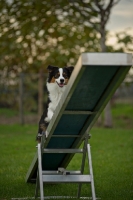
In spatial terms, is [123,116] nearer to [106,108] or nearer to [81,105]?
[106,108]

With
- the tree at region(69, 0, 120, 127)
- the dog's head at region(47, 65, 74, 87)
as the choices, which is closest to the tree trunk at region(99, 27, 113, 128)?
the tree at region(69, 0, 120, 127)

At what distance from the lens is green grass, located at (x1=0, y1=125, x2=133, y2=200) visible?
6.61 metres

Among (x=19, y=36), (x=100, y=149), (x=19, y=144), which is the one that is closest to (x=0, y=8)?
(x=19, y=36)

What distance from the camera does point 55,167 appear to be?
665cm

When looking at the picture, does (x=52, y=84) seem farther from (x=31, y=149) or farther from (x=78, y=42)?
(x=78, y=42)

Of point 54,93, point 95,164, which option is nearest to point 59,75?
point 54,93

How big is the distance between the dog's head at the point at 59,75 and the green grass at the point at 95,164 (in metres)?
1.43

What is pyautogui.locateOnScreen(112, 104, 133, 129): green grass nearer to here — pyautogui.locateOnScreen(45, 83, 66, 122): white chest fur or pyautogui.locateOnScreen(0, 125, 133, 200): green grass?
pyautogui.locateOnScreen(0, 125, 133, 200): green grass

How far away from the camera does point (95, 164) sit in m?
9.17

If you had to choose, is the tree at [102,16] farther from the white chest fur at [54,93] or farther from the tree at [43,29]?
the white chest fur at [54,93]

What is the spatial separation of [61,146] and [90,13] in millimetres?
12372

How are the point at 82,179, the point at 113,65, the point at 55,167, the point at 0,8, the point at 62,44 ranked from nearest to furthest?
the point at 113,65 < the point at 82,179 < the point at 55,167 < the point at 0,8 < the point at 62,44

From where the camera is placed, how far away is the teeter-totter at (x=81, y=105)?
4520 millimetres

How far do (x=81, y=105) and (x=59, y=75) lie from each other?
86.1 inches
